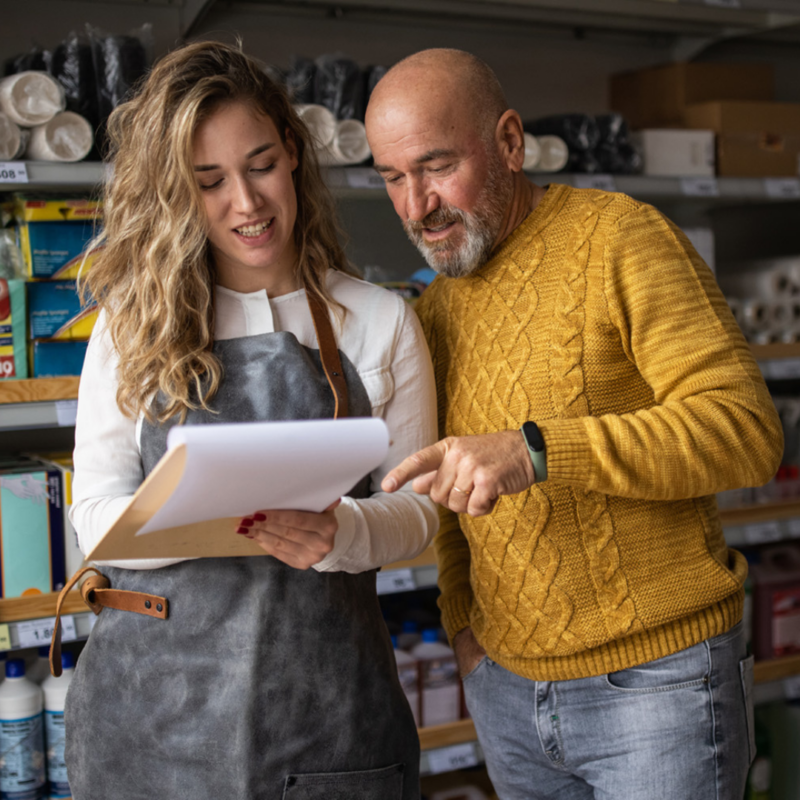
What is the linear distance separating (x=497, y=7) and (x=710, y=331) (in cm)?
153

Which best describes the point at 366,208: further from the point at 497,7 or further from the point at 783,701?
the point at 783,701

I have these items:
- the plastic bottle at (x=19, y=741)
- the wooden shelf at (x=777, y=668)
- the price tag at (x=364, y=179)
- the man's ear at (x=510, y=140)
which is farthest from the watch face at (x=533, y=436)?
the wooden shelf at (x=777, y=668)

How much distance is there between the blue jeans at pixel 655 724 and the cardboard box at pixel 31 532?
1.10 metres

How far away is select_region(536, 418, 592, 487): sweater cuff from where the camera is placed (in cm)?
113

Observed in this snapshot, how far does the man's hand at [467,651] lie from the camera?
153 cm

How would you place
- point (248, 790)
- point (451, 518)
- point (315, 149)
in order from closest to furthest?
point (248, 790) < point (315, 149) < point (451, 518)

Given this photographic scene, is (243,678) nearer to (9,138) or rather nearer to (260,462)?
(260,462)

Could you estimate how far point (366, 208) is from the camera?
2744 millimetres

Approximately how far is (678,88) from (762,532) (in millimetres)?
1345

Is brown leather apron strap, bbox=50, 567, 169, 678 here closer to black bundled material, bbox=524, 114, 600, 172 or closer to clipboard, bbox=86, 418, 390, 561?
clipboard, bbox=86, 418, 390, 561

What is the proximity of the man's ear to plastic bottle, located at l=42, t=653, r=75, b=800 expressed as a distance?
1.42m

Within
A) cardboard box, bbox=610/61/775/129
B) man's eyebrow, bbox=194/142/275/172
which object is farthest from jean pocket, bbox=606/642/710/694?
cardboard box, bbox=610/61/775/129

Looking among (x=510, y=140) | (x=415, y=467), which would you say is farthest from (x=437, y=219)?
(x=415, y=467)

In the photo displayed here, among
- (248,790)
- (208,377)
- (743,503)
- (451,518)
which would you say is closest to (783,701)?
(743,503)
